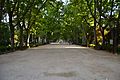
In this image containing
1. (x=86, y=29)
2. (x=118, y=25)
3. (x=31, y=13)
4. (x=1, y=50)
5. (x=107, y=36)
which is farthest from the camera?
(x=86, y=29)

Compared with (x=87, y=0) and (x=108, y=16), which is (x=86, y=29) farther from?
(x=108, y=16)

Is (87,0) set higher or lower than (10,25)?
higher

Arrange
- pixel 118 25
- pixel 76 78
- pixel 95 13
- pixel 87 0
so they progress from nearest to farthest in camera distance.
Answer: pixel 76 78 → pixel 118 25 → pixel 87 0 → pixel 95 13

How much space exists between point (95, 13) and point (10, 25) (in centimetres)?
1258

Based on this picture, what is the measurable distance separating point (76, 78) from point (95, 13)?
30539 mm

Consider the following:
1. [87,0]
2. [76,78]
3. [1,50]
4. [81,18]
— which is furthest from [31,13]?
[76,78]

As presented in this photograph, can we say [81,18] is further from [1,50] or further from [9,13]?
[1,50]

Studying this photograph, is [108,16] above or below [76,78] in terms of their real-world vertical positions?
above

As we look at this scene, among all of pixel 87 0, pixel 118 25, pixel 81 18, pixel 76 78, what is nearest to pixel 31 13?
pixel 81 18

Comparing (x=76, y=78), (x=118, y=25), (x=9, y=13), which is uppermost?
(x=9, y=13)

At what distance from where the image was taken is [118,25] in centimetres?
2770

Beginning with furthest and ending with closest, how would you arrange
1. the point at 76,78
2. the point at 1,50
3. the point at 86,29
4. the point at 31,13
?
the point at 86,29 < the point at 31,13 < the point at 1,50 < the point at 76,78

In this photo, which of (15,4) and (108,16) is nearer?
(108,16)

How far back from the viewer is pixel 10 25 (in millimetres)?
36125
